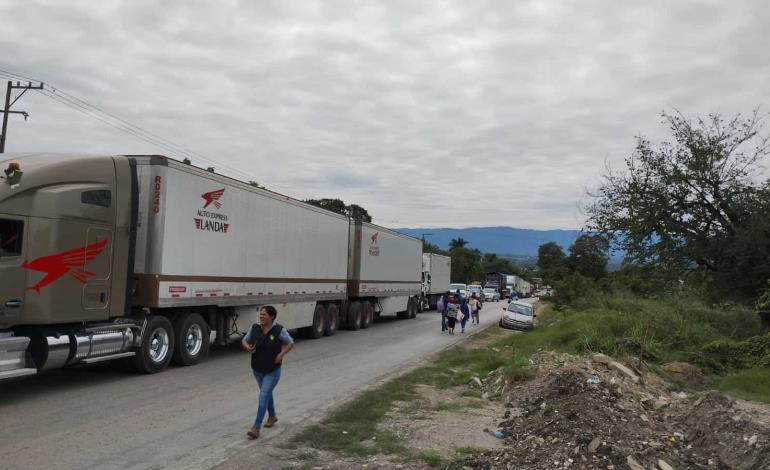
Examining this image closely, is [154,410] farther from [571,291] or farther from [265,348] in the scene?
[571,291]

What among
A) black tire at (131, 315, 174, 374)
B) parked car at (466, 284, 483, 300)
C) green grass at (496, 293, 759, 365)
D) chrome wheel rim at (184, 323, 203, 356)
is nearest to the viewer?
black tire at (131, 315, 174, 374)

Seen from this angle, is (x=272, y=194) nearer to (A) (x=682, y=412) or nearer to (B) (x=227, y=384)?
(B) (x=227, y=384)

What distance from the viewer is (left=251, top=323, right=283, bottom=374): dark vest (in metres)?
7.16

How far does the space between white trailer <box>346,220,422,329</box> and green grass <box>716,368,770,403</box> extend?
45.6 feet

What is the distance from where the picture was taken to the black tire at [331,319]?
21.2 metres

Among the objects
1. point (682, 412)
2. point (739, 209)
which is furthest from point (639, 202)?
point (682, 412)

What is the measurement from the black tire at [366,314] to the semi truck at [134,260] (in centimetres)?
635

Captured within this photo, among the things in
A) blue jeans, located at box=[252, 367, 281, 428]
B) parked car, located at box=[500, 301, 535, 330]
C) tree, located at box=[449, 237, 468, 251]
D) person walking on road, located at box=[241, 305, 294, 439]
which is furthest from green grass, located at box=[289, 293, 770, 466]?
tree, located at box=[449, 237, 468, 251]

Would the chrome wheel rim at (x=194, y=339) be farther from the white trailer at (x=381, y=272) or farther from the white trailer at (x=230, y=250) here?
the white trailer at (x=381, y=272)

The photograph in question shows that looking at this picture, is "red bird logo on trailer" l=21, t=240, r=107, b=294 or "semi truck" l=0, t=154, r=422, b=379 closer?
"semi truck" l=0, t=154, r=422, b=379

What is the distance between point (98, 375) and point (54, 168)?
3985 mm

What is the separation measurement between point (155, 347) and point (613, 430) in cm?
839

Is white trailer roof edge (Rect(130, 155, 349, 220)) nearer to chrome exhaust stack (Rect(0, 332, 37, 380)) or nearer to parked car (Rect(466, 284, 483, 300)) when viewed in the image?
chrome exhaust stack (Rect(0, 332, 37, 380))

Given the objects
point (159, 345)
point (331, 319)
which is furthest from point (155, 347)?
point (331, 319)
